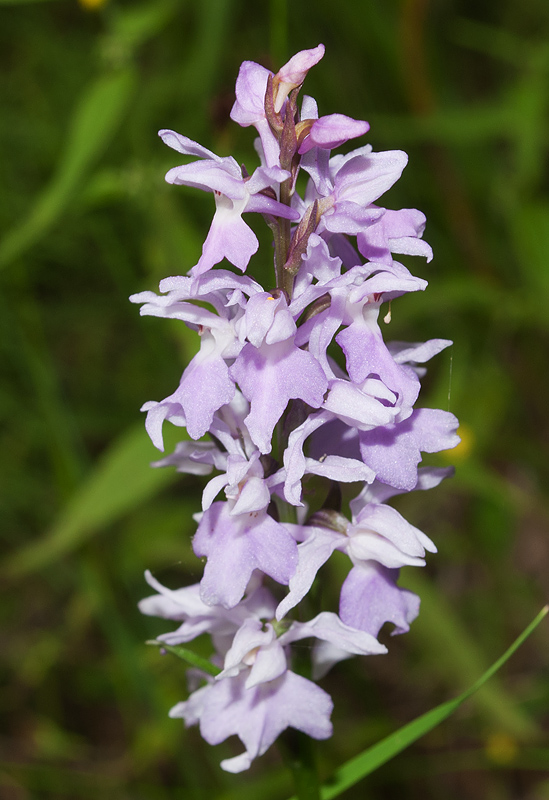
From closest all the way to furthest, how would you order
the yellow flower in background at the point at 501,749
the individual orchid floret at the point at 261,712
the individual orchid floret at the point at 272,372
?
the individual orchid floret at the point at 272,372
the individual orchid floret at the point at 261,712
the yellow flower in background at the point at 501,749

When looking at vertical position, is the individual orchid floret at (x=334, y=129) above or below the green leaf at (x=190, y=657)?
above

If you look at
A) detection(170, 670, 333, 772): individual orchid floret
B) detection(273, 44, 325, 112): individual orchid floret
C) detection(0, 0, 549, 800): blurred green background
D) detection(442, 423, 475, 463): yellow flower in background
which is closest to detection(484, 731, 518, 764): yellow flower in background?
detection(0, 0, 549, 800): blurred green background

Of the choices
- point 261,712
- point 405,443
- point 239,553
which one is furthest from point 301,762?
point 405,443

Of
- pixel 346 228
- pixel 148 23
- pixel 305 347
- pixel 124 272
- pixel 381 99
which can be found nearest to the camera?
pixel 346 228

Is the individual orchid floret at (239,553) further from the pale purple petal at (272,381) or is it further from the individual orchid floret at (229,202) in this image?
the individual orchid floret at (229,202)

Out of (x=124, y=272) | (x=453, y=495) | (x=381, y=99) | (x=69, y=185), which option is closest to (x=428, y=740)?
(x=453, y=495)

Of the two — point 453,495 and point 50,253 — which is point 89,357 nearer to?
point 50,253

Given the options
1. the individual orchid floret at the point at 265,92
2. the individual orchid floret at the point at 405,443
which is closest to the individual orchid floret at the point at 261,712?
the individual orchid floret at the point at 405,443

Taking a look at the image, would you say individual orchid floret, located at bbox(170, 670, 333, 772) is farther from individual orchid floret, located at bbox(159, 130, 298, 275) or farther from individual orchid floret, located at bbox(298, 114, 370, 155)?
individual orchid floret, located at bbox(298, 114, 370, 155)
